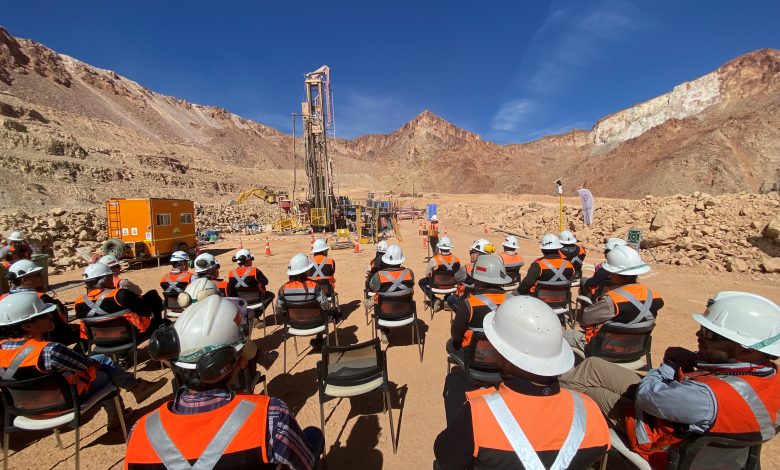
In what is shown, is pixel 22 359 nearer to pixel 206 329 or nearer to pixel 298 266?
pixel 206 329

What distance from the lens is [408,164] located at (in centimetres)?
9050

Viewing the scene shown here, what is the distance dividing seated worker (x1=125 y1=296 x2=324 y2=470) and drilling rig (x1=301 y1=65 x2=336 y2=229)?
71.9ft

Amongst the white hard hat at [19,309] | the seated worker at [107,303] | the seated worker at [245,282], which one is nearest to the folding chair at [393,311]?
the seated worker at [245,282]

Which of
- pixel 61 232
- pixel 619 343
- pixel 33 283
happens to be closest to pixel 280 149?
pixel 61 232

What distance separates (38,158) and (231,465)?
37087mm

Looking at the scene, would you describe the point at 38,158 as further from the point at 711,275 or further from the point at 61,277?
the point at 711,275

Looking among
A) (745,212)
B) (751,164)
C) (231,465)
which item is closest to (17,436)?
(231,465)

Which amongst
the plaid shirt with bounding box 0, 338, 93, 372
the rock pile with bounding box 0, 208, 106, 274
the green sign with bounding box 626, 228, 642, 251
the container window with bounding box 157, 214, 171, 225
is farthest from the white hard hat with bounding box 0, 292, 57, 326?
the rock pile with bounding box 0, 208, 106, 274

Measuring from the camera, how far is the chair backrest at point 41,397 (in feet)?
8.99

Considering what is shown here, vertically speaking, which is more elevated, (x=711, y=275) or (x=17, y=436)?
(x=711, y=275)

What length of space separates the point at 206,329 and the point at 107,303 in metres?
3.46

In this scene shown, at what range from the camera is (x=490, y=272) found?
3.50 metres

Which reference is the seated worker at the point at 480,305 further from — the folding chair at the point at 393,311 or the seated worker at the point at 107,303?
the seated worker at the point at 107,303

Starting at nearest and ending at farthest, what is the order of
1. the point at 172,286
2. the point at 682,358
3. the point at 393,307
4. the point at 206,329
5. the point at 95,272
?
the point at 206,329
the point at 682,358
the point at 95,272
the point at 393,307
the point at 172,286
